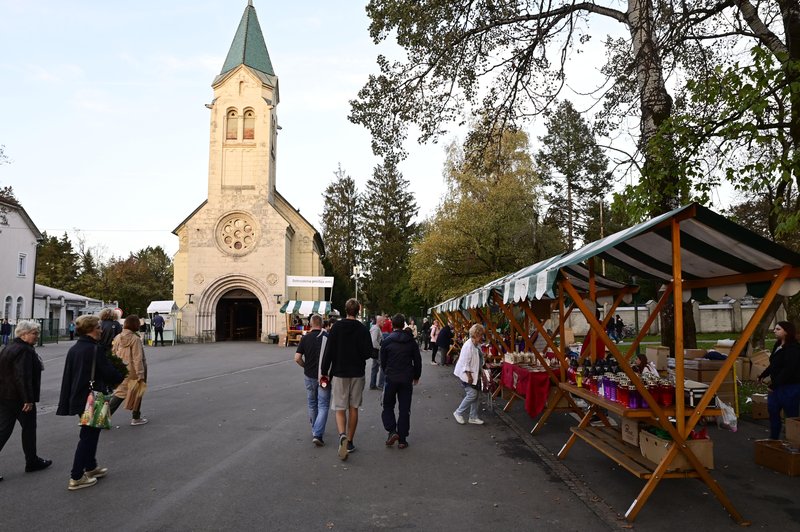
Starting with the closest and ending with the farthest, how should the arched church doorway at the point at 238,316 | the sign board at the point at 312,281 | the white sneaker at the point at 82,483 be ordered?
the white sneaker at the point at 82,483, the sign board at the point at 312,281, the arched church doorway at the point at 238,316

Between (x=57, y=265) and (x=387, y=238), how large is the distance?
42.8 metres

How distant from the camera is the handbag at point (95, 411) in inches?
214

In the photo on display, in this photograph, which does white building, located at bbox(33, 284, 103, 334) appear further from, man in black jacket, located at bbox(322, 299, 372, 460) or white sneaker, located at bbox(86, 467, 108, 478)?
man in black jacket, located at bbox(322, 299, 372, 460)

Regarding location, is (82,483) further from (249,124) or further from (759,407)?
(249,124)

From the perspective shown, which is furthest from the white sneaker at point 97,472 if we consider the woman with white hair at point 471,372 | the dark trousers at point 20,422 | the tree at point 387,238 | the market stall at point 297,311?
the tree at point 387,238

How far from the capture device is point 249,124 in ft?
131

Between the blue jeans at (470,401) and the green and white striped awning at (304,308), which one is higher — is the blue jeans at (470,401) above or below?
below

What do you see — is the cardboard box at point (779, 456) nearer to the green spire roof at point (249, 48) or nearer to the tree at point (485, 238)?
the tree at point (485, 238)

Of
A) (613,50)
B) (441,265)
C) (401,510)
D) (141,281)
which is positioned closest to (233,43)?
(441,265)

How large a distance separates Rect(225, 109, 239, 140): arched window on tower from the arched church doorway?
1127cm

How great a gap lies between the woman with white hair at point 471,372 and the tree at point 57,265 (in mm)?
71513

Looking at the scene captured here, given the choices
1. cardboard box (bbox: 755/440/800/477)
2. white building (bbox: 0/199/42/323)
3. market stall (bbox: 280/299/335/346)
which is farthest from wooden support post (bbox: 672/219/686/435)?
white building (bbox: 0/199/42/323)

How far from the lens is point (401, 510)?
193 inches

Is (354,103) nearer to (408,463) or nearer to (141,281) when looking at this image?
(408,463)
